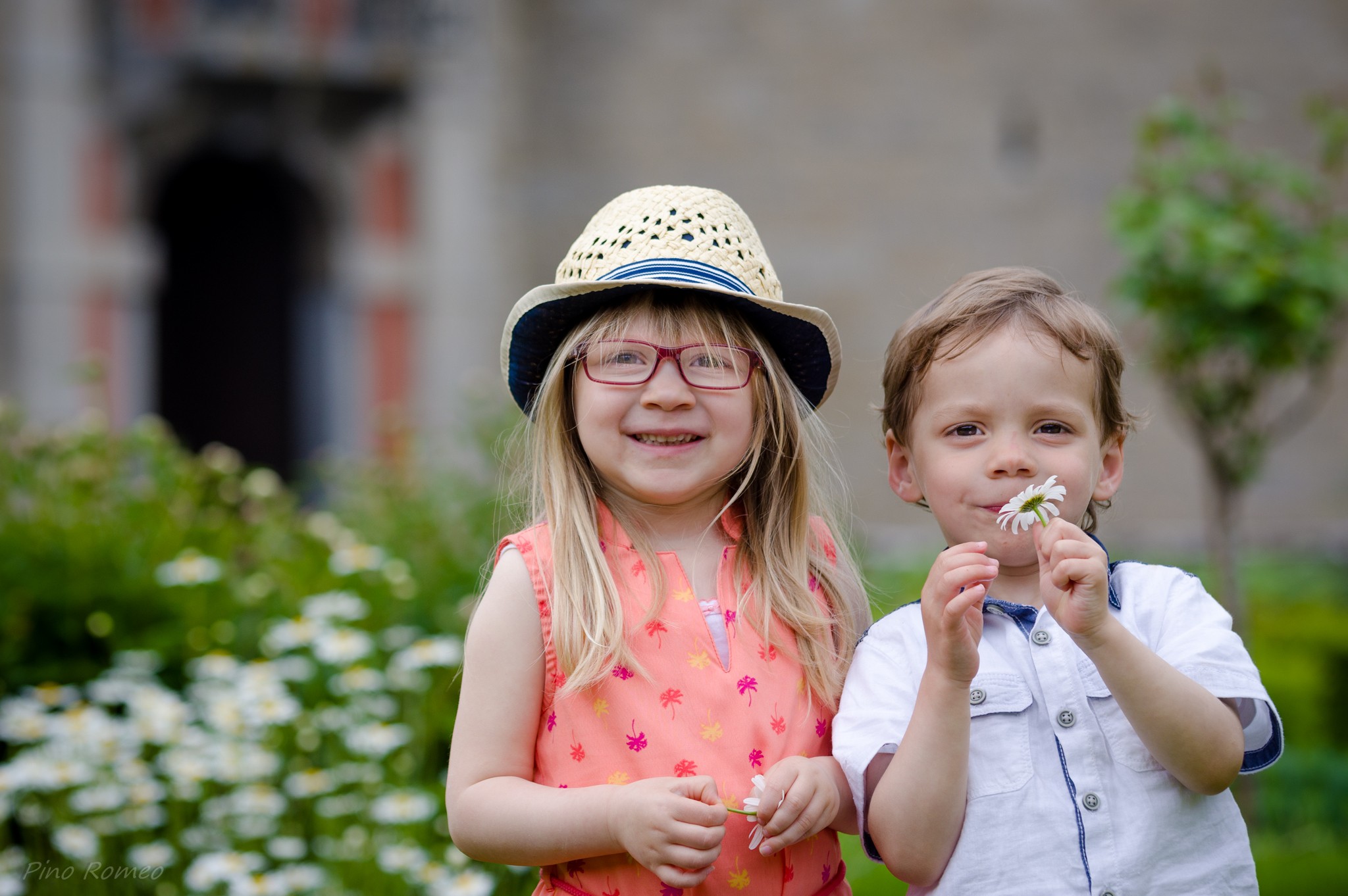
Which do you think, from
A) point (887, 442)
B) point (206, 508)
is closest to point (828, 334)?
point (887, 442)

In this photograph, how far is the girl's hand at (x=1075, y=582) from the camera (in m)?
1.31

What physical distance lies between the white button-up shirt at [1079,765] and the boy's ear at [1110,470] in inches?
5.1

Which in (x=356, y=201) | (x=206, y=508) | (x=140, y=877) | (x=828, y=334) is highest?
(x=356, y=201)

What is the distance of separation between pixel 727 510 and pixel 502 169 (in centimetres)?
903

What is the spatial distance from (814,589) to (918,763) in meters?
0.38

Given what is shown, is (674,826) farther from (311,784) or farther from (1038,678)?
(311,784)

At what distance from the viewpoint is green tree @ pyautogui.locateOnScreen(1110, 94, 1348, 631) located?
4.41 m

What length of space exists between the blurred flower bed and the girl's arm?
99cm

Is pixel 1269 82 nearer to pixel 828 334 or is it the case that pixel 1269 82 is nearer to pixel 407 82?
pixel 407 82

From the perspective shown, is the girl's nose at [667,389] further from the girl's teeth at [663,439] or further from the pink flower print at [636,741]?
the pink flower print at [636,741]

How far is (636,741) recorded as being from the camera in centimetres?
154

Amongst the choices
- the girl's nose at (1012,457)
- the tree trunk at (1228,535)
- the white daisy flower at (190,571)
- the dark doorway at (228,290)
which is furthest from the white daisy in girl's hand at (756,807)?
the dark doorway at (228,290)

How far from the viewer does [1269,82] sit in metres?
11.4

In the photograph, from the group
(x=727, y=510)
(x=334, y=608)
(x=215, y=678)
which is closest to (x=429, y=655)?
(x=334, y=608)
